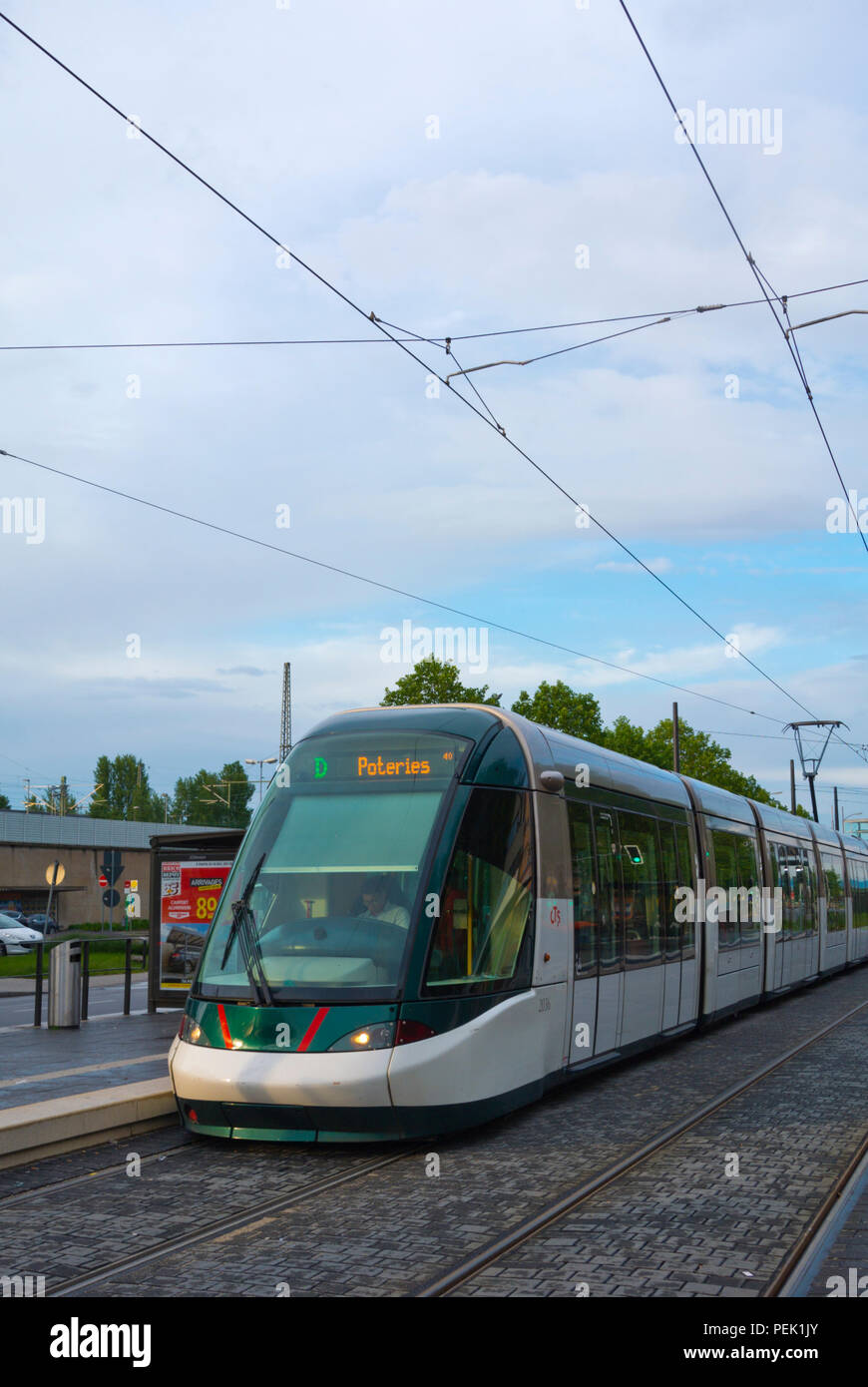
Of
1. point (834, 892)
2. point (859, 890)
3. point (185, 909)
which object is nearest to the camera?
point (185, 909)

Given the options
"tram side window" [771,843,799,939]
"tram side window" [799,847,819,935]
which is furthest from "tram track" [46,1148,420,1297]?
"tram side window" [799,847,819,935]

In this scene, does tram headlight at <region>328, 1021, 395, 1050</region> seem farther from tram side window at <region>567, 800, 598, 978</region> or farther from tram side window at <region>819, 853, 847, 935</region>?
tram side window at <region>819, 853, 847, 935</region>

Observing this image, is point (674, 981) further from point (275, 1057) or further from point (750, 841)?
point (275, 1057)

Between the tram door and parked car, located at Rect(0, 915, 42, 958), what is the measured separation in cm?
2923

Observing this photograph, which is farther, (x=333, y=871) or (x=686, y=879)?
(x=686, y=879)

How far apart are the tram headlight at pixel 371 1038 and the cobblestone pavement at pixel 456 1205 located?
0.72 meters

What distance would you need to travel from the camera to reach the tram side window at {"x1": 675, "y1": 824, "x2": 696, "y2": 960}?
14.5 meters

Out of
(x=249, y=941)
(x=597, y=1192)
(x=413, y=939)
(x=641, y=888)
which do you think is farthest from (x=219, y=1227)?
(x=641, y=888)

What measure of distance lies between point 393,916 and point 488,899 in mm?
818

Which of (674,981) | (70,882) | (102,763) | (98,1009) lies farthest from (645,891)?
(102,763)

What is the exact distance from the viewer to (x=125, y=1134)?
938cm

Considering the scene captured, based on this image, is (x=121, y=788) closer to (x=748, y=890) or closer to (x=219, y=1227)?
(x=748, y=890)

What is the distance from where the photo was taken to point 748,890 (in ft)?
59.7
